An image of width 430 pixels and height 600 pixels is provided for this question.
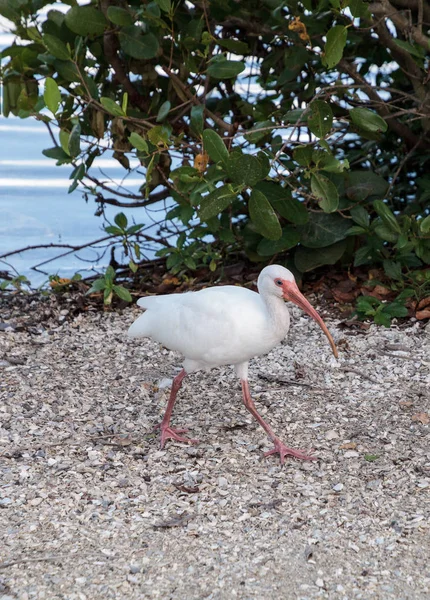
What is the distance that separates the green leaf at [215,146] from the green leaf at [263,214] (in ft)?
0.75

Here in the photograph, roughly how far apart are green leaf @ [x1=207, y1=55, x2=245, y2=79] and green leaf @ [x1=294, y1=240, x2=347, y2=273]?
47.3 inches

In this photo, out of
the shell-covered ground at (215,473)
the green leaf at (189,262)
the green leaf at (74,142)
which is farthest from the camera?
the green leaf at (189,262)

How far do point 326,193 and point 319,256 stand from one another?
819 millimetres

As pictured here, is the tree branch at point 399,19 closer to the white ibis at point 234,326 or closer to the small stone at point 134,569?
the white ibis at point 234,326

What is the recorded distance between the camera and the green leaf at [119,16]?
3943 millimetres

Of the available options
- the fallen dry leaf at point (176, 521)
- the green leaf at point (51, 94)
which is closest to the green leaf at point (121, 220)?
the green leaf at point (51, 94)

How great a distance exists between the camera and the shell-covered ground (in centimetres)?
245

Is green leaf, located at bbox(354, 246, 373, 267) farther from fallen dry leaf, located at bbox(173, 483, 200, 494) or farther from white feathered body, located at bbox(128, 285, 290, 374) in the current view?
fallen dry leaf, located at bbox(173, 483, 200, 494)

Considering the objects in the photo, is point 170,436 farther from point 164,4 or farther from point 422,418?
point 164,4

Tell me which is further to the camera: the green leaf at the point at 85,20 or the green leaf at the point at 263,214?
the green leaf at the point at 85,20

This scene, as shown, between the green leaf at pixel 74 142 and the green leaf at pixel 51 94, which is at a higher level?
the green leaf at pixel 51 94

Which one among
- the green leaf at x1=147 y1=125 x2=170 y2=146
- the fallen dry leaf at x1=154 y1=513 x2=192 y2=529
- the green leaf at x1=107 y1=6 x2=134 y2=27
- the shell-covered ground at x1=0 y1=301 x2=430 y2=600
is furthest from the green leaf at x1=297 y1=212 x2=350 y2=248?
the fallen dry leaf at x1=154 y1=513 x2=192 y2=529

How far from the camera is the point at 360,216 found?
4.50m

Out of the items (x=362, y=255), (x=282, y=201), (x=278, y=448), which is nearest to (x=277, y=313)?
(x=278, y=448)
